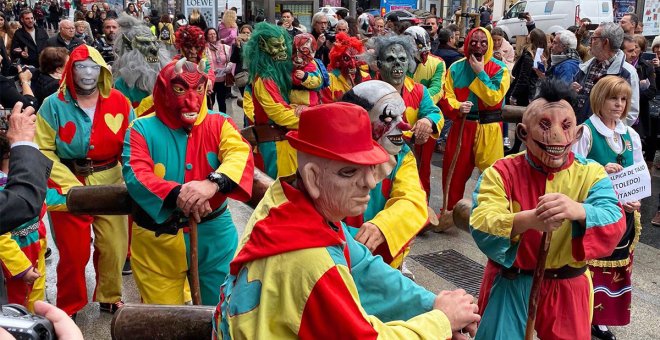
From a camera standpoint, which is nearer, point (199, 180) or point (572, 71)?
point (199, 180)

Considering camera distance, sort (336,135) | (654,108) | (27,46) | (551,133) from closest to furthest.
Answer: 1. (336,135)
2. (551,133)
3. (654,108)
4. (27,46)

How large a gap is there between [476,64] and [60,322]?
18.0 feet

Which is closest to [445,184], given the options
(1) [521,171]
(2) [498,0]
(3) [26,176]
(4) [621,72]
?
(4) [621,72]

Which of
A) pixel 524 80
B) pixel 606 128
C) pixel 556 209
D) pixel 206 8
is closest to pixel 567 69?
pixel 524 80

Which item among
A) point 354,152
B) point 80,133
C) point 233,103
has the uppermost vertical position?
point 354,152

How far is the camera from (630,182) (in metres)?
4.08

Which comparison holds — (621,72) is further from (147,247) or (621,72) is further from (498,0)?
(498,0)

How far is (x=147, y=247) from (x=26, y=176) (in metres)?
1.28

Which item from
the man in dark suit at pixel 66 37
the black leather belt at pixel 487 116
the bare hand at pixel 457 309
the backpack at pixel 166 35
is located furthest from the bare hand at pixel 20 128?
the backpack at pixel 166 35

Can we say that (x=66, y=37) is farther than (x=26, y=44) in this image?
No

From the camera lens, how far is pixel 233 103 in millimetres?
14266

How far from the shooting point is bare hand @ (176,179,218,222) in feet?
11.2

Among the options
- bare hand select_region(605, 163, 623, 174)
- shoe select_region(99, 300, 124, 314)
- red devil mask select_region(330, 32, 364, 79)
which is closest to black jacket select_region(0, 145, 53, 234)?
shoe select_region(99, 300, 124, 314)

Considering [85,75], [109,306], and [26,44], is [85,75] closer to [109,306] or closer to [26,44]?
[109,306]
